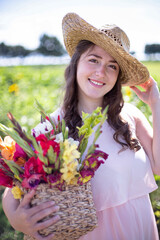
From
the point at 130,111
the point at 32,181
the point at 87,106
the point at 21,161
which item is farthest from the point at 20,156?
the point at 130,111

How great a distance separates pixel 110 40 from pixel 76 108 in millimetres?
599

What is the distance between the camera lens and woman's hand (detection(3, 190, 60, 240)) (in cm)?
114

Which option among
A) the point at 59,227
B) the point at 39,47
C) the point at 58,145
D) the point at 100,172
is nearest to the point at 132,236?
the point at 100,172

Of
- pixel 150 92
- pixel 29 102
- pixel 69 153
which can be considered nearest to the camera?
pixel 69 153

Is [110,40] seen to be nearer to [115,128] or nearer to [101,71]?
[101,71]

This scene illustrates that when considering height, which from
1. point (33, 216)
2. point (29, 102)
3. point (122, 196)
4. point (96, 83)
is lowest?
point (29, 102)

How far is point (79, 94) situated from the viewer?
2025 mm

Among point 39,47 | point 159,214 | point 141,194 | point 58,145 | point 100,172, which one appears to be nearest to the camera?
point 58,145

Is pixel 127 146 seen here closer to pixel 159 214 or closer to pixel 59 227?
pixel 59 227

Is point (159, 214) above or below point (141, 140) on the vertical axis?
below

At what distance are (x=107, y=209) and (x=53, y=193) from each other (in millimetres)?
649

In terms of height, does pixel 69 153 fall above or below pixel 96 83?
below

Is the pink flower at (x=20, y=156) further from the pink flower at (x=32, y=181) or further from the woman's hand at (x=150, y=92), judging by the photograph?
the woman's hand at (x=150, y=92)

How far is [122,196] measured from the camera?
1.63 m
